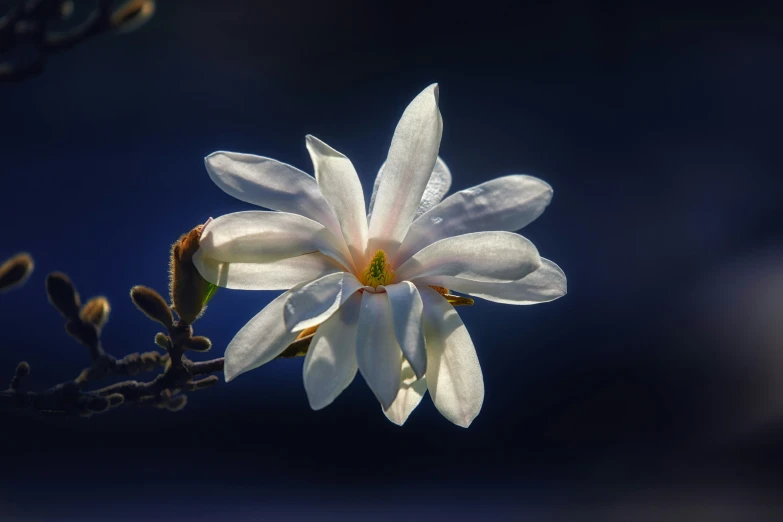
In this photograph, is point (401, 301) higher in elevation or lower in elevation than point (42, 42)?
lower

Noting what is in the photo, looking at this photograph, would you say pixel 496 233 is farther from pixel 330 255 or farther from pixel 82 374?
pixel 82 374

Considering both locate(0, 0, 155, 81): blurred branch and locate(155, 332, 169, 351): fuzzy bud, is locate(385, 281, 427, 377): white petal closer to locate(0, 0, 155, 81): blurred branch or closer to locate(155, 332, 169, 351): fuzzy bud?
locate(155, 332, 169, 351): fuzzy bud

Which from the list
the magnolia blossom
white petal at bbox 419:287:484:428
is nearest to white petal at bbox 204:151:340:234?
the magnolia blossom

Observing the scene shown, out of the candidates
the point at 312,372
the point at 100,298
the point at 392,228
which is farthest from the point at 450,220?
the point at 100,298

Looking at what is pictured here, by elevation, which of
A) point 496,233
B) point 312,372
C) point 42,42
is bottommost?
point 312,372

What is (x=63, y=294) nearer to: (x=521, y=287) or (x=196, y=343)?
(x=196, y=343)

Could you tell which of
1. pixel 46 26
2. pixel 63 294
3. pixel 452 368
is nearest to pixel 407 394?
pixel 452 368

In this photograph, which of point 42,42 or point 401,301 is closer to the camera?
point 401,301
